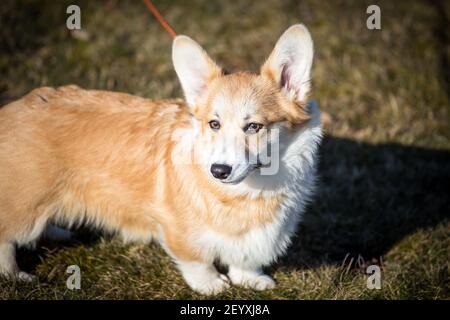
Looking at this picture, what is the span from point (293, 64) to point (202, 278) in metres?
1.39

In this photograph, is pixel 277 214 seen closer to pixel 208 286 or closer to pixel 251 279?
pixel 251 279

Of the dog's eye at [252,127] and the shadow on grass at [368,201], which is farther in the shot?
the shadow on grass at [368,201]

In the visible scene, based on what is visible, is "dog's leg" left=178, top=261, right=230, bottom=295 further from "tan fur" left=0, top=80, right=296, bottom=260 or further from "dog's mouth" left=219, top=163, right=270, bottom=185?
"dog's mouth" left=219, top=163, right=270, bottom=185

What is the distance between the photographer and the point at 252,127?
2660 mm

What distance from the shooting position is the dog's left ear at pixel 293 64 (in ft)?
8.68

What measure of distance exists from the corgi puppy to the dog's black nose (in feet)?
0.47

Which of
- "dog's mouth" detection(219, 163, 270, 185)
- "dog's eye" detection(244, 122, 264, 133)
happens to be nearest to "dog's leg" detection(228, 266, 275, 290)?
"dog's mouth" detection(219, 163, 270, 185)

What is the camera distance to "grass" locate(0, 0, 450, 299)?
316 cm

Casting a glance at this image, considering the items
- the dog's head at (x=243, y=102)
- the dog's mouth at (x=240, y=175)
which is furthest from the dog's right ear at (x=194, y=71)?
the dog's mouth at (x=240, y=175)

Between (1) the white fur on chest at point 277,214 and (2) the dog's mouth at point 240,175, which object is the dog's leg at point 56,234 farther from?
(2) the dog's mouth at point 240,175

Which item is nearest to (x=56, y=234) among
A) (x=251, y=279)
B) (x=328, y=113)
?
(x=251, y=279)

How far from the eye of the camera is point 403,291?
3.06 meters

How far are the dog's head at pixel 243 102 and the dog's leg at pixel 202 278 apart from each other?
671mm
